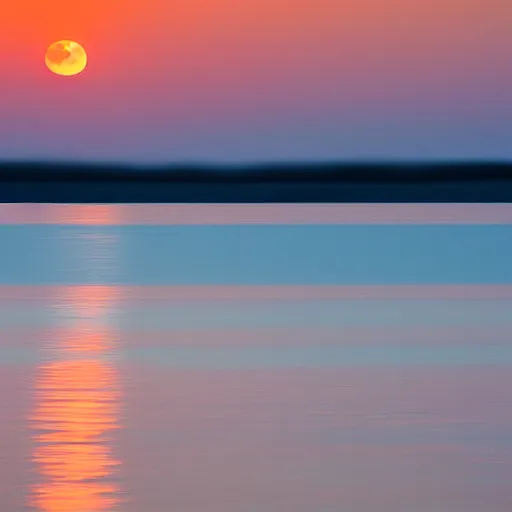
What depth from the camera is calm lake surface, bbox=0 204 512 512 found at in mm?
1860

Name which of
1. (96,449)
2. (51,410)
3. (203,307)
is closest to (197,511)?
(96,449)

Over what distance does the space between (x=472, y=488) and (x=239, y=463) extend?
352 mm

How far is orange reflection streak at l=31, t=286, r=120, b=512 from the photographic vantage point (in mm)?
1830

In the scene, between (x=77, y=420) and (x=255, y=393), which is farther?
(x=255, y=393)

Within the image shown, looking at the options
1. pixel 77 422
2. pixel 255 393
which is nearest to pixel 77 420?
pixel 77 422

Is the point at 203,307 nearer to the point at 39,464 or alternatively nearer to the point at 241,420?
the point at 241,420

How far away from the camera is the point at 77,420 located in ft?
7.49

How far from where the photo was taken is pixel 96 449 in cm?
207

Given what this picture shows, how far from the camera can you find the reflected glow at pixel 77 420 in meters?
1.83

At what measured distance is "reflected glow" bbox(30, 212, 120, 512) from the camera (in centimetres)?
183

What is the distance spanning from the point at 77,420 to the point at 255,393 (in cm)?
38

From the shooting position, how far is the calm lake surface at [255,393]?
6.10 feet

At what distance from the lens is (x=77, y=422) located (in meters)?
2.27

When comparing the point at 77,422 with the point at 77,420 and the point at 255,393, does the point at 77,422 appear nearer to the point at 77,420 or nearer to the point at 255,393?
the point at 77,420
